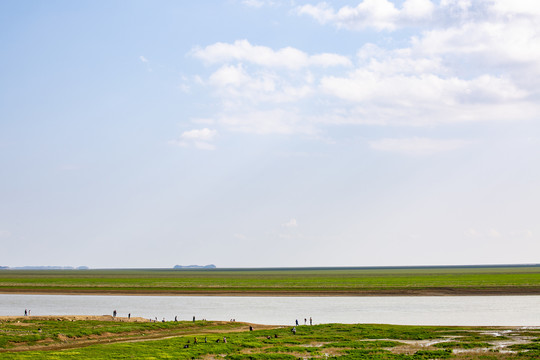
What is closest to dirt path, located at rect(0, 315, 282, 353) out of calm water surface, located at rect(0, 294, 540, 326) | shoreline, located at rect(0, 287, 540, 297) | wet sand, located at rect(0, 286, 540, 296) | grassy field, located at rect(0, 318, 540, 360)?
grassy field, located at rect(0, 318, 540, 360)

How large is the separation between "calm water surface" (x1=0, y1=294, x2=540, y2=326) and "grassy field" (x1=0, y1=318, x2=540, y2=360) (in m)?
9.28

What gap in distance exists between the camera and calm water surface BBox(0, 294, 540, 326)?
70062 mm

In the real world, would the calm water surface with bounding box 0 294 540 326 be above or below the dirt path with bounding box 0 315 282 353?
below

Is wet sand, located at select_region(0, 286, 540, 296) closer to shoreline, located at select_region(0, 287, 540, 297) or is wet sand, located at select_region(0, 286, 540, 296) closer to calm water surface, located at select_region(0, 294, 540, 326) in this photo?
shoreline, located at select_region(0, 287, 540, 297)

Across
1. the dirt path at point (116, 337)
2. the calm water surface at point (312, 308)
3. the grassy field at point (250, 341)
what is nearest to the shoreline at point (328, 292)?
the calm water surface at point (312, 308)

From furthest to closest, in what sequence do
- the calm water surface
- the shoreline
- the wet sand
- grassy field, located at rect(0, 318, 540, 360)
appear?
1. the wet sand
2. the shoreline
3. the calm water surface
4. grassy field, located at rect(0, 318, 540, 360)

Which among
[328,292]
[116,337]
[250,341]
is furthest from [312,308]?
[116,337]

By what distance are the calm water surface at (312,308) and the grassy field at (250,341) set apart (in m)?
9.28

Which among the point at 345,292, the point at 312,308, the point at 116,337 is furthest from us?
the point at 345,292

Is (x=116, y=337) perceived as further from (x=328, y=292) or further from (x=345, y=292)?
(x=345, y=292)

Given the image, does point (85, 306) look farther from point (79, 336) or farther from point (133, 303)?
point (79, 336)

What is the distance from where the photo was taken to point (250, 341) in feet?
170

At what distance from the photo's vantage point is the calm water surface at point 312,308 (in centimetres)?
7006

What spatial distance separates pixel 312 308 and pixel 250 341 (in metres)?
35.0
